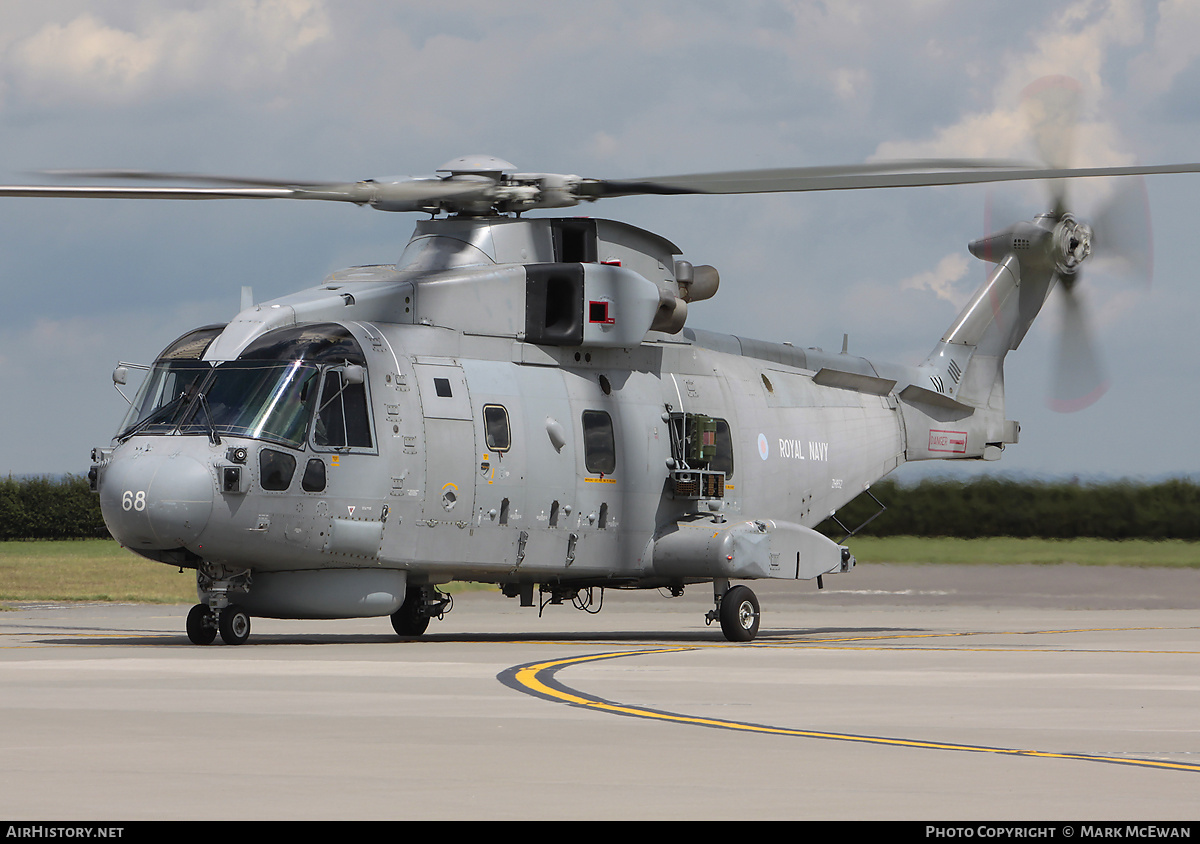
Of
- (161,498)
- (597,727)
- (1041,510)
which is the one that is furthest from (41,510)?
(597,727)

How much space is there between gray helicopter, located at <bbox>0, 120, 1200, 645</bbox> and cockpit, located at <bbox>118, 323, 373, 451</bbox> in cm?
3

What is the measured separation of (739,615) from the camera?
23141 mm

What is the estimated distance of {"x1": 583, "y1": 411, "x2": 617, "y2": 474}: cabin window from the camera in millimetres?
22938

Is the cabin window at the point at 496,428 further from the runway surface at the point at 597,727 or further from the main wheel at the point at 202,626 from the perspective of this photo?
Answer: the main wheel at the point at 202,626

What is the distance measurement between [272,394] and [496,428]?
3.21m

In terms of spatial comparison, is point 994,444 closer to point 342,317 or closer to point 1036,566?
point 1036,566

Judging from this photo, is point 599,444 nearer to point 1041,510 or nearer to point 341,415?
point 341,415

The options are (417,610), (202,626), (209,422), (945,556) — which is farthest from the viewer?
(945,556)

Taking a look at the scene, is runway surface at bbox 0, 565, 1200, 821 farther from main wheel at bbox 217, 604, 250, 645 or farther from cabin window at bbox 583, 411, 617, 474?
cabin window at bbox 583, 411, 617, 474

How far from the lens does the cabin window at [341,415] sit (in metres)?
20.1

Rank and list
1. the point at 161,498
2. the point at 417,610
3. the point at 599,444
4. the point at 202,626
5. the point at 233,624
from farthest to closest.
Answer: the point at 417,610
the point at 599,444
the point at 202,626
the point at 233,624
the point at 161,498

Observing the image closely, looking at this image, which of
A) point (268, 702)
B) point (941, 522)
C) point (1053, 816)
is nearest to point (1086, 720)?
point (1053, 816)

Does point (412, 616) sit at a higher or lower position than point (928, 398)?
lower

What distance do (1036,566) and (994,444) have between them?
7.15 meters
